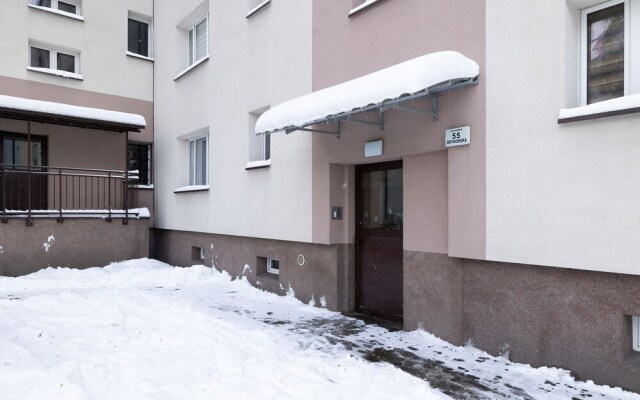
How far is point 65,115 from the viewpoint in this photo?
9.73 meters

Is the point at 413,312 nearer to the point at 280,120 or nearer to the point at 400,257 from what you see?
the point at 400,257

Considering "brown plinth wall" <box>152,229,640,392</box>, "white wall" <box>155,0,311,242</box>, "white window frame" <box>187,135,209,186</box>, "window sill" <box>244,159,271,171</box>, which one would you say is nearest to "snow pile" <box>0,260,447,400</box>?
"brown plinth wall" <box>152,229,640,392</box>

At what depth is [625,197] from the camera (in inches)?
137

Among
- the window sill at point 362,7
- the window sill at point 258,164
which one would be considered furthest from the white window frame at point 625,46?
the window sill at point 258,164

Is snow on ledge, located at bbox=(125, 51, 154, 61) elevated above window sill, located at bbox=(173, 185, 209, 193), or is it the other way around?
snow on ledge, located at bbox=(125, 51, 154, 61)

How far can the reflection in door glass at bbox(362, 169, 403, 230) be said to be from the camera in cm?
589

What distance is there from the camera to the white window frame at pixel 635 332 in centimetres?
364

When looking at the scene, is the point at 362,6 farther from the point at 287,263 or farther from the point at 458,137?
the point at 287,263

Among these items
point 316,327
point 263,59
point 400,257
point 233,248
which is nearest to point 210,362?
point 316,327

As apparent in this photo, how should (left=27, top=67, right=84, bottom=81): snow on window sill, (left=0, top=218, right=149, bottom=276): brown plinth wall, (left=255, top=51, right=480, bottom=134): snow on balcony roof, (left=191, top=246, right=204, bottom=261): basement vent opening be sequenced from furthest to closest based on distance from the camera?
(left=27, top=67, right=84, bottom=81): snow on window sill < (left=191, top=246, right=204, bottom=261): basement vent opening < (left=0, top=218, right=149, bottom=276): brown plinth wall < (left=255, top=51, right=480, bottom=134): snow on balcony roof

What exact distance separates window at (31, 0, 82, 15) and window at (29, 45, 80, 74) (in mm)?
Answer: 1091

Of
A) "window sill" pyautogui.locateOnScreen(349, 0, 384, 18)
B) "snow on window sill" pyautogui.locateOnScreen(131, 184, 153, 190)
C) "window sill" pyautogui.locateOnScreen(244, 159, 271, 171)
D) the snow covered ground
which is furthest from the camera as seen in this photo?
"snow on window sill" pyautogui.locateOnScreen(131, 184, 153, 190)

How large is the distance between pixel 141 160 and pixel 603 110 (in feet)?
37.8

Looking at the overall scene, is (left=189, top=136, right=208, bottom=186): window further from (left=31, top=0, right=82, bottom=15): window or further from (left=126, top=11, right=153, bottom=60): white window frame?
(left=31, top=0, right=82, bottom=15): window
